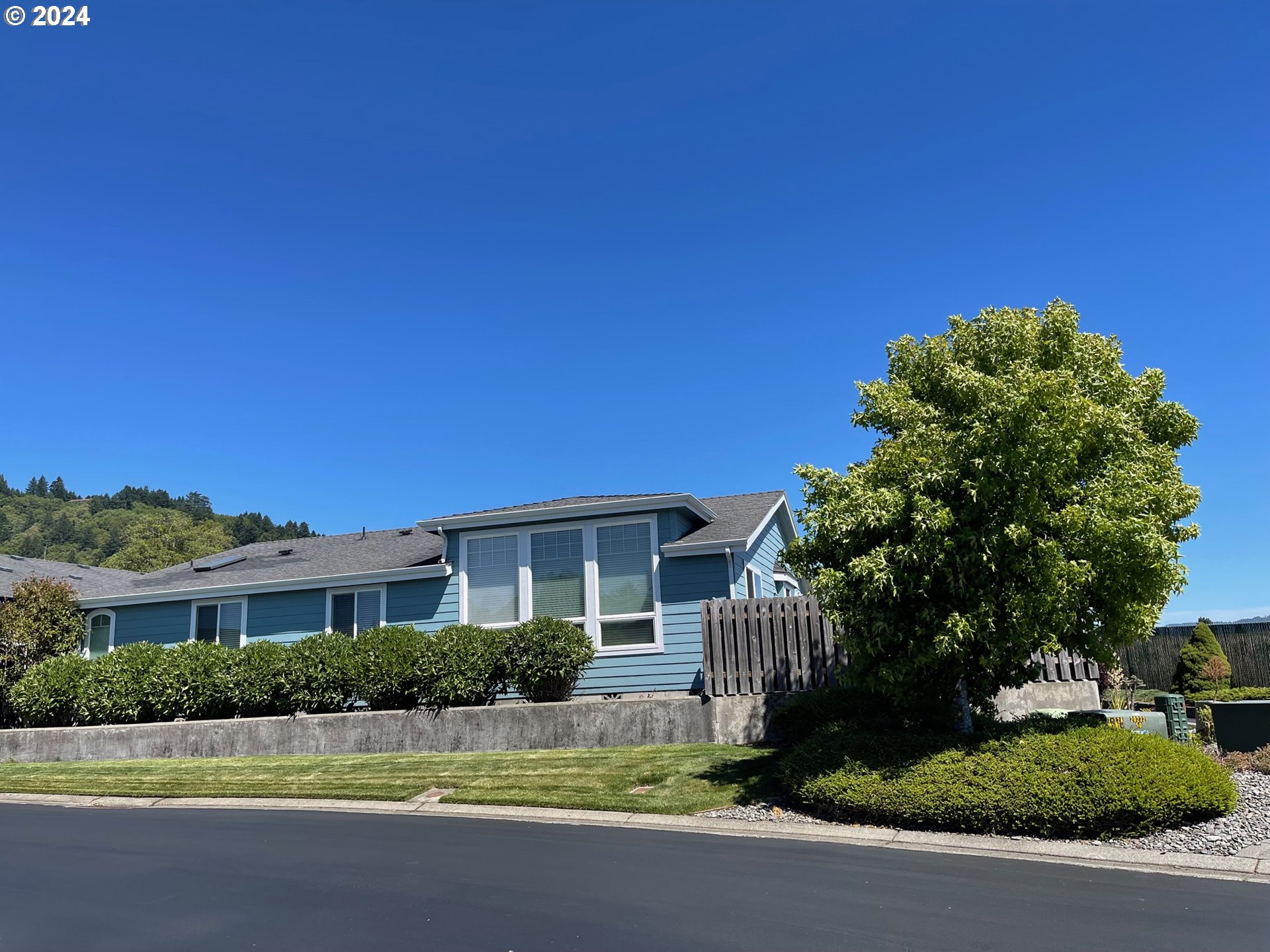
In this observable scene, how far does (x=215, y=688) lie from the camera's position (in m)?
16.9

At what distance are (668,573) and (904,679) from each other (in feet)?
25.1

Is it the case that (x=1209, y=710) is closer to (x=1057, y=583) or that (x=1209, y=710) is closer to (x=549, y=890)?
(x=1057, y=583)

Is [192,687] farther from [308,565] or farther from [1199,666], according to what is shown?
[1199,666]

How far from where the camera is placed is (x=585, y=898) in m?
6.65

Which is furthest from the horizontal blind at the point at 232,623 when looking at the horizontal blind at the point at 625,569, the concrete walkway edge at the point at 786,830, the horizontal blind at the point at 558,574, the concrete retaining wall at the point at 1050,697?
the concrete retaining wall at the point at 1050,697

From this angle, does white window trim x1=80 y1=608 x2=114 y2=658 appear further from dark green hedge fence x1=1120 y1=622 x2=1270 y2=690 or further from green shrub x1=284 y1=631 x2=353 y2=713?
dark green hedge fence x1=1120 y1=622 x2=1270 y2=690

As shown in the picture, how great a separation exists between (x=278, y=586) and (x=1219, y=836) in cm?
1821

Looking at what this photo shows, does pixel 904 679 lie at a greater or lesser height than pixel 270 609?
lesser

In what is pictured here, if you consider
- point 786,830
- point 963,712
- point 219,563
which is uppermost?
point 219,563

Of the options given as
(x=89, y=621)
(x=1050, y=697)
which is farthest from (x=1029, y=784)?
(x=89, y=621)

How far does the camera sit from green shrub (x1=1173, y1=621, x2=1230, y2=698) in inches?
755

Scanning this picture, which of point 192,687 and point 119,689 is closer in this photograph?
point 192,687

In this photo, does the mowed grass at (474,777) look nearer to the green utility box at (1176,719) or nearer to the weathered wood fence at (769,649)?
the weathered wood fence at (769,649)

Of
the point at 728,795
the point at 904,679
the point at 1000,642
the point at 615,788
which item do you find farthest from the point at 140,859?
the point at 1000,642
